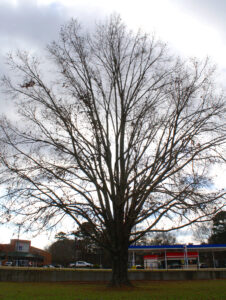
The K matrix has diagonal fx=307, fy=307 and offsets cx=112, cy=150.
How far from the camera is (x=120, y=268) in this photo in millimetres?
15195

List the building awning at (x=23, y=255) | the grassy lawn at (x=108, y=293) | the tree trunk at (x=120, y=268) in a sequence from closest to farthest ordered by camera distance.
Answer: the grassy lawn at (x=108, y=293), the tree trunk at (x=120, y=268), the building awning at (x=23, y=255)

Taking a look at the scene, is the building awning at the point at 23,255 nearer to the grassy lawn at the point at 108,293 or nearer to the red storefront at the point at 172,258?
the red storefront at the point at 172,258

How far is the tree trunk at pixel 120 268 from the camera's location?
49.2 ft

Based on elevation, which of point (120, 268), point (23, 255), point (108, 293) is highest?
point (23, 255)

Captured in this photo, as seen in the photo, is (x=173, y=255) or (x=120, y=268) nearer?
(x=120, y=268)

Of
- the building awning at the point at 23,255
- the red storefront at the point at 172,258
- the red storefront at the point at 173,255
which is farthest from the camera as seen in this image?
the building awning at the point at 23,255

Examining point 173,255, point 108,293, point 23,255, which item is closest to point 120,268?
point 108,293

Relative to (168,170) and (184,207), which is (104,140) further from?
(184,207)

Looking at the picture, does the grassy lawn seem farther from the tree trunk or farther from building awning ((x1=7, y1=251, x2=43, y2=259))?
building awning ((x1=7, y1=251, x2=43, y2=259))

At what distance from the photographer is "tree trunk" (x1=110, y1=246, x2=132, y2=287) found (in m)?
15.0

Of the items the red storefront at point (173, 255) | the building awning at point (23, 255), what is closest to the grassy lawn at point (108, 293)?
the red storefront at point (173, 255)

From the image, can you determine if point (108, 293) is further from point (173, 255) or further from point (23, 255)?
point (23, 255)

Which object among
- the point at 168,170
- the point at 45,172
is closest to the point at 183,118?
the point at 168,170

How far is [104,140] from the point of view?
53.8 ft
